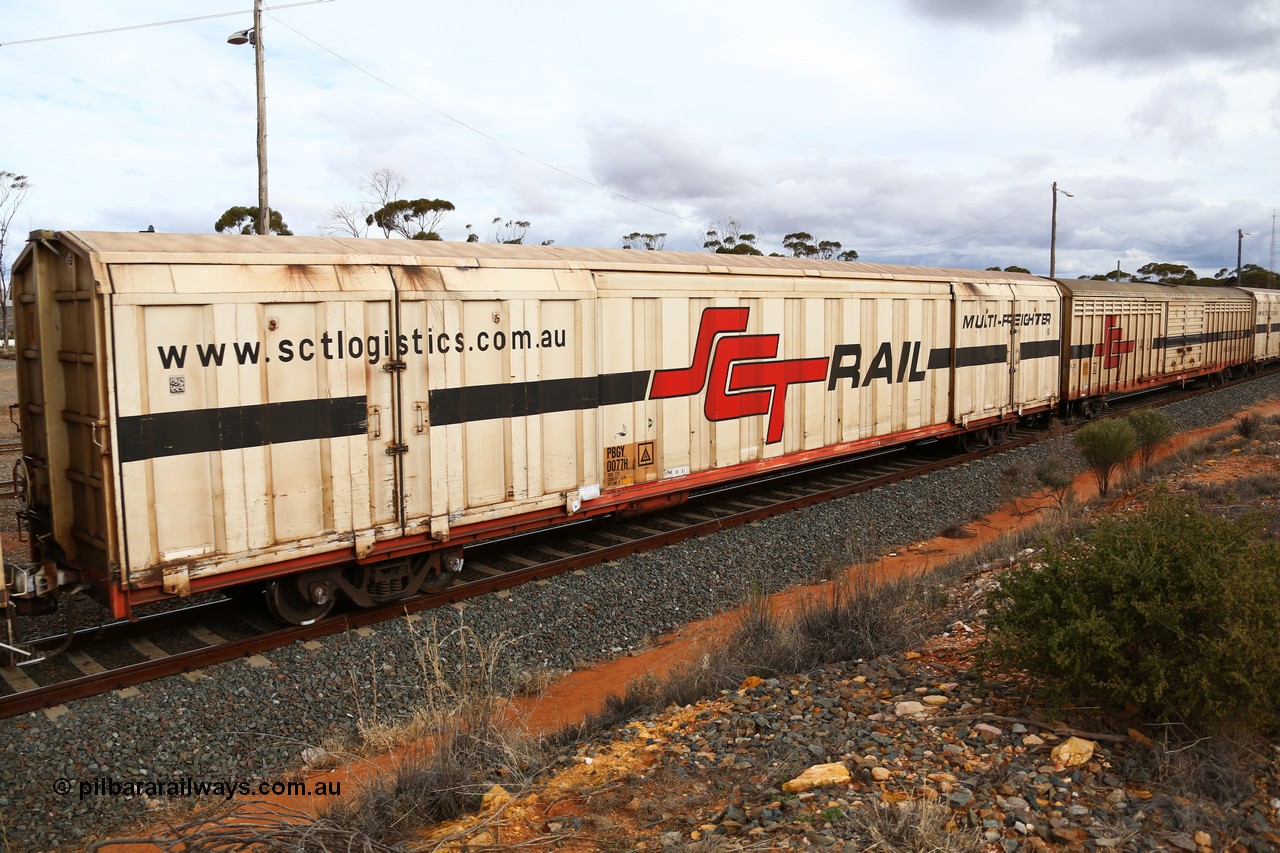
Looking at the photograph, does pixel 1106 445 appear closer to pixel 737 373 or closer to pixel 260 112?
pixel 737 373

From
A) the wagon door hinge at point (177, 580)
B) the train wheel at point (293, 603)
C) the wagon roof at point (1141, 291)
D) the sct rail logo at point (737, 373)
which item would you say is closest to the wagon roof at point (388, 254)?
the sct rail logo at point (737, 373)

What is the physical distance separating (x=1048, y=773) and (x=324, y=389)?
6.20 m

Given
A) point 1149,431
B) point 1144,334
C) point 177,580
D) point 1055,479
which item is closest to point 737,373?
point 1055,479

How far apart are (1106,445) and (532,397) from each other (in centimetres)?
970

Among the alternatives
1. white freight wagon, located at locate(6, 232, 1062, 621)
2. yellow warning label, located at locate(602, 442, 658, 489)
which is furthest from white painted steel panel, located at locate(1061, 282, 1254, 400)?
yellow warning label, located at locate(602, 442, 658, 489)

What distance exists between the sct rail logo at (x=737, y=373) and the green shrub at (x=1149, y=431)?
21.8 feet

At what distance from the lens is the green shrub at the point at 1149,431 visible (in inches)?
608

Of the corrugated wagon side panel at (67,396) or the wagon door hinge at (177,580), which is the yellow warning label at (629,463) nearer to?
the wagon door hinge at (177,580)

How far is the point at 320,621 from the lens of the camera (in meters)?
8.06

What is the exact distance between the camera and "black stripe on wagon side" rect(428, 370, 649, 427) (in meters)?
8.49

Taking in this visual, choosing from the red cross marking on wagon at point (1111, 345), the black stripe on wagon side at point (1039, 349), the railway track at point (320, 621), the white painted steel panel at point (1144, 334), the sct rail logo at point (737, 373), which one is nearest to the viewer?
the railway track at point (320, 621)

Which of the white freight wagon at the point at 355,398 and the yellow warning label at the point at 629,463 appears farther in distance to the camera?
the yellow warning label at the point at 629,463

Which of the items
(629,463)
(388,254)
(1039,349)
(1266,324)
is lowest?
(629,463)

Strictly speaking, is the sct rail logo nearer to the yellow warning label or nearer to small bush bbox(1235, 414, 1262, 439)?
the yellow warning label
